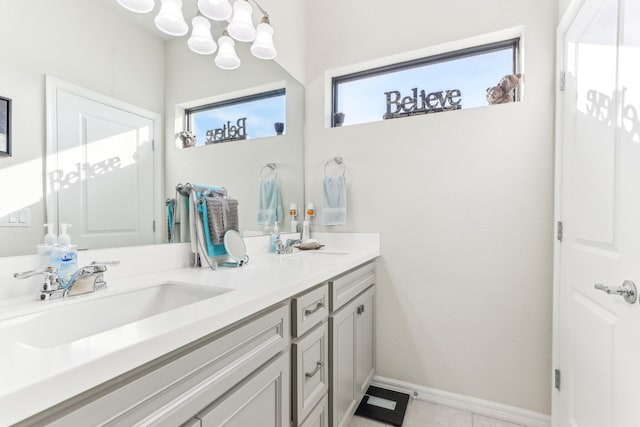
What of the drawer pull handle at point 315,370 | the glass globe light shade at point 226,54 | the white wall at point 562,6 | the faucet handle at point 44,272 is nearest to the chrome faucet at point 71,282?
the faucet handle at point 44,272

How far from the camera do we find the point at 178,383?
659 mm

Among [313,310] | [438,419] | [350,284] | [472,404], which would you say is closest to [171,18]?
[313,310]

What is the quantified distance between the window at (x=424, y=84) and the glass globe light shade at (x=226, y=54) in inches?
33.3

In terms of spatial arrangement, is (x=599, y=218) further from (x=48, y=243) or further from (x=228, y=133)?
(x=48, y=243)

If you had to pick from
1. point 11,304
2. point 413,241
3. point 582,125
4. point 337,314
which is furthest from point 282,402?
point 582,125

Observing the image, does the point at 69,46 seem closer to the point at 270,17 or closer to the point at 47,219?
the point at 47,219

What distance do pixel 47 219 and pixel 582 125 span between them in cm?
200

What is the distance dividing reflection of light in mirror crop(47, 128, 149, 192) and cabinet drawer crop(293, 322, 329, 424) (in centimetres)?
91

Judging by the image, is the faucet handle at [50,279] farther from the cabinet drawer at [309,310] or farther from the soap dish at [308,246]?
the soap dish at [308,246]

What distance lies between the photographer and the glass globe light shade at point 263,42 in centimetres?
171

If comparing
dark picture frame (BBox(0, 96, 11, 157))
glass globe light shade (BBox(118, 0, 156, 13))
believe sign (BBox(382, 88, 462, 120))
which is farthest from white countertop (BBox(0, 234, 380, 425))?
believe sign (BBox(382, 88, 462, 120))

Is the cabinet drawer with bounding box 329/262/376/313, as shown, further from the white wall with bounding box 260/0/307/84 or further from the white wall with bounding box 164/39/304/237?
the white wall with bounding box 260/0/307/84

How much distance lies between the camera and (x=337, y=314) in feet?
4.65

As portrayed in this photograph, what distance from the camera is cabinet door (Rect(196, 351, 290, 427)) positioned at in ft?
2.47
